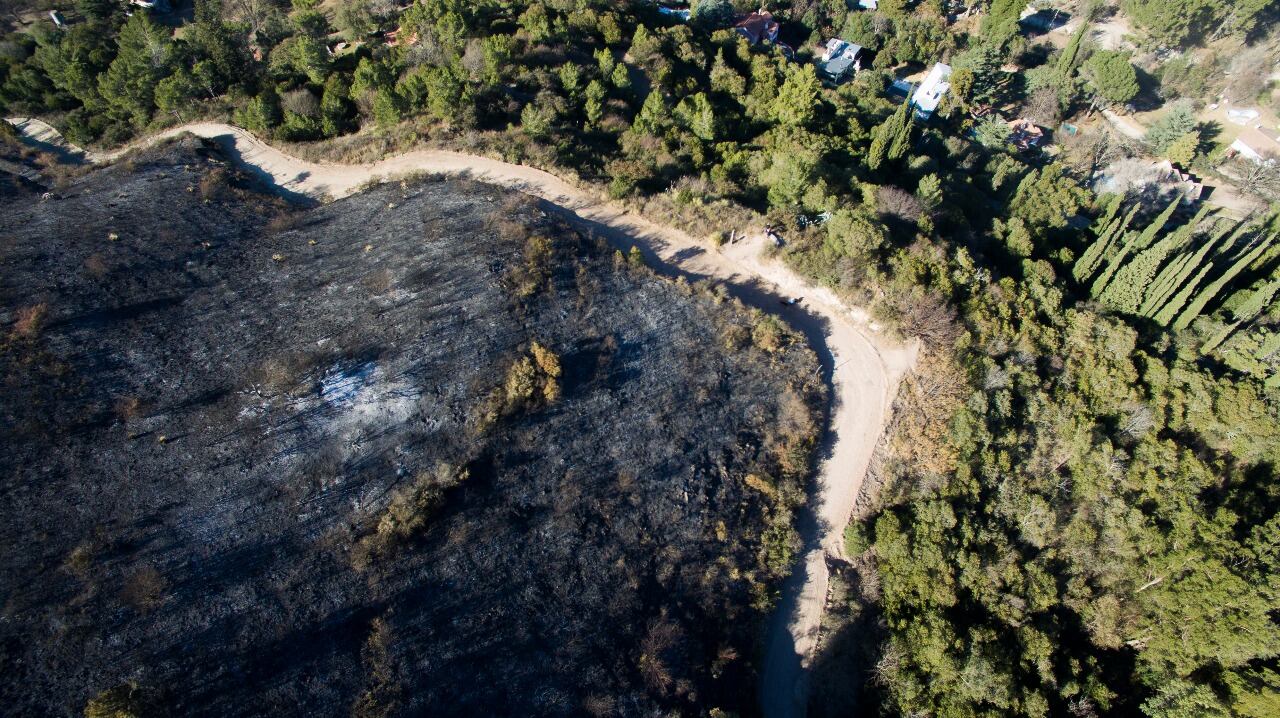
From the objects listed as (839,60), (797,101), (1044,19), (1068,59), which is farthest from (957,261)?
(1044,19)

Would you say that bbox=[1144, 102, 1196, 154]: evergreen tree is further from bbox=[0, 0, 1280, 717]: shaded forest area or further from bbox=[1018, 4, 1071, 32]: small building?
bbox=[1018, 4, 1071, 32]: small building

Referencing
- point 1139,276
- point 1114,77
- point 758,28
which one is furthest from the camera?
point 758,28

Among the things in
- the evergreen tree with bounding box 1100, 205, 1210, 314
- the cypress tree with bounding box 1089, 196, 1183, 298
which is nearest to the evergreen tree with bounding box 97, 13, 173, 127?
the cypress tree with bounding box 1089, 196, 1183, 298

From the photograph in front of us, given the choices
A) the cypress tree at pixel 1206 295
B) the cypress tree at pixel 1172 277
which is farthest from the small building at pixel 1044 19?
the cypress tree at pixel 1172 277

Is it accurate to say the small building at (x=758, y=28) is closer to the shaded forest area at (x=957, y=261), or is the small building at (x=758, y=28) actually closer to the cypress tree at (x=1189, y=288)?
the shaded forest area at (x=957, y=261)

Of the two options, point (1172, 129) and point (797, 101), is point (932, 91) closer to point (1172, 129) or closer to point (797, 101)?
point (1172, 129)

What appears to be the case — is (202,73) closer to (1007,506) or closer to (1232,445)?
(1007,506)
